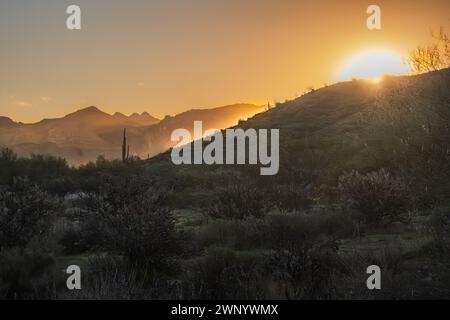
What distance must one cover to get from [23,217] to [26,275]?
370 centimetres

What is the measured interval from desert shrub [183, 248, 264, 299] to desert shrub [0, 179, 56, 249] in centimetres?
404

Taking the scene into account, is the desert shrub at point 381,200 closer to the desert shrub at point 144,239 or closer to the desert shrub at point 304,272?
the desert shrub at point 304,272

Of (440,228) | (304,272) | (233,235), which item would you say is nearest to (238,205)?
(233,235)

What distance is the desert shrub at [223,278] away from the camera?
6633 mm

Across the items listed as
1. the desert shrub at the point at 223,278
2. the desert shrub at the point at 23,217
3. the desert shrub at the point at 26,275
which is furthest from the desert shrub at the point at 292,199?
the desert shrub at the point at 26,275

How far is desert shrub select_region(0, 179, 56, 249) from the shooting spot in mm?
10328

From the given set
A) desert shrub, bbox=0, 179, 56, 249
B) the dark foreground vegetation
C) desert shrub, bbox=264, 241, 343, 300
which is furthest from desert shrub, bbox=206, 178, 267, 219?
desert shrub, bbox=264, 241, 343, 300

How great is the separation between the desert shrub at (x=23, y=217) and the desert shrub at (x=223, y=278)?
404cm

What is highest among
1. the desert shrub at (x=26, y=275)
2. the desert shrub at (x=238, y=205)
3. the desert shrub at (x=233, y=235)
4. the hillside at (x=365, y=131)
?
the hillside at (x=365, y=131)

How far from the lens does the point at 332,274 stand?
727 centimetres

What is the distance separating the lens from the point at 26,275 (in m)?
7.96
